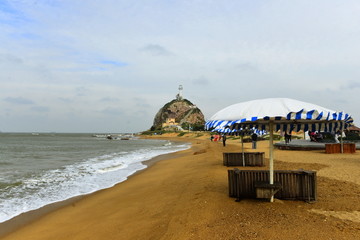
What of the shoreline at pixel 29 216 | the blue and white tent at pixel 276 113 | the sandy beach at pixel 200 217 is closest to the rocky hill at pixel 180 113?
the shoreline at pixel 29 216

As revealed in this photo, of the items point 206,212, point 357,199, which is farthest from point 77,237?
point 357,199

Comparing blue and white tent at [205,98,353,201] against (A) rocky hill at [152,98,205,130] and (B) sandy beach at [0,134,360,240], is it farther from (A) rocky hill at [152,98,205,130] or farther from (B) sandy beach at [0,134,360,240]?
(A) rocky hill at [152,98,205,130]

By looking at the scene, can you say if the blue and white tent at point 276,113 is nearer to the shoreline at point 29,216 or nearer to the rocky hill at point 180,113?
the shoreline at point 29,216

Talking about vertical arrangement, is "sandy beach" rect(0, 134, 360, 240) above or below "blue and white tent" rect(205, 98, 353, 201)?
below

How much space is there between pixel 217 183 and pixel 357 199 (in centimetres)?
379

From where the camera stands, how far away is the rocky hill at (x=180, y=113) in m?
164

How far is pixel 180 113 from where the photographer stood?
6654 inches

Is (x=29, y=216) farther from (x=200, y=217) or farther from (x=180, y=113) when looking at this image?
(x=180, y=113)

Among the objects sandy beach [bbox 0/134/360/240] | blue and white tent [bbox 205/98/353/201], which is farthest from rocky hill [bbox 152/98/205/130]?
blue and white tent [bbox 205/98/353/201]

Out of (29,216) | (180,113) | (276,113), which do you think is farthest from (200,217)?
(180,113)

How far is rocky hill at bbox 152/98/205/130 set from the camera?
537 feet

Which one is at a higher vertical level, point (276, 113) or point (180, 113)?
point (180, 113)

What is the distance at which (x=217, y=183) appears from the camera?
8.37 metres

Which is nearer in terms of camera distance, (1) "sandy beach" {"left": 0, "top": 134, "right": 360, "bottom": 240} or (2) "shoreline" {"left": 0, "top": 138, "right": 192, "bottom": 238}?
(1) "sandy beach" {"left": 0, "top": 134, "right": 360, "bottom": 240}
